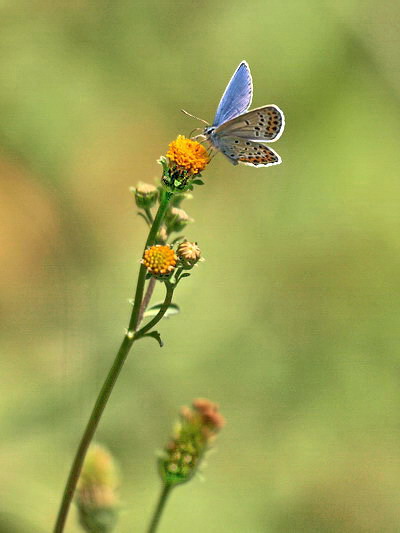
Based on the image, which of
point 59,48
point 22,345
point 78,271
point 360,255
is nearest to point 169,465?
point 22,345

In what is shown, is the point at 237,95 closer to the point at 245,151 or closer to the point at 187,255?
the point at 245,151

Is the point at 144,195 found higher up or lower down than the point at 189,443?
higher up

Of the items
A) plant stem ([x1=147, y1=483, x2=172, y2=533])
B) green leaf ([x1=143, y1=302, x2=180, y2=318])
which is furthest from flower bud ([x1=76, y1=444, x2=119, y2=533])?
green leaf ([x1=143, y1=302, x2=180, y2=318])

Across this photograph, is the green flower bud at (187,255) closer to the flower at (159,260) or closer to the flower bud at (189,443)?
the flower at (159,260)

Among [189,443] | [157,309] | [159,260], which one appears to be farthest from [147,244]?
[189,443]

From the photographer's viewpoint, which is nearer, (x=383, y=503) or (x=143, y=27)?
(x=383, y=503)

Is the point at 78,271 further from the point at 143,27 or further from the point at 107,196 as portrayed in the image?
the point at 143,27
